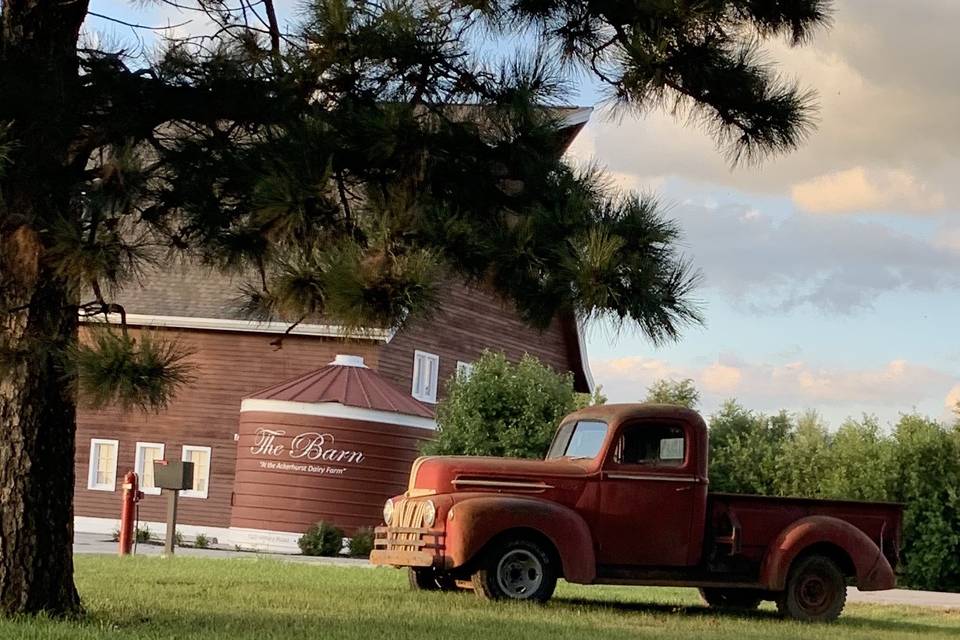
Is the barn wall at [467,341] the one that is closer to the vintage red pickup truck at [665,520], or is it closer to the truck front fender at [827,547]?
the vintage red pickup truck at [665,520]

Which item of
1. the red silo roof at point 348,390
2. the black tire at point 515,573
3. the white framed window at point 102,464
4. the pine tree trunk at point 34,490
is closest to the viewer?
the pine tree trunk at point 34,490

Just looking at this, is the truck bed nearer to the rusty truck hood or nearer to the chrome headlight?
the rusty truck hood

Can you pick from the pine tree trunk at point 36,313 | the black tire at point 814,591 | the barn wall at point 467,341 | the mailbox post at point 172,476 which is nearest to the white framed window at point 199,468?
the barn wall at point 467,341

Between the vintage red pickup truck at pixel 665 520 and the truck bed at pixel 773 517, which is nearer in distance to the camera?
the vintage red pickup truck at pixel 665 520

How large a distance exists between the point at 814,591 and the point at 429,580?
370cm

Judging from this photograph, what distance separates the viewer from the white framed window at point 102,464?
31438 millimetres

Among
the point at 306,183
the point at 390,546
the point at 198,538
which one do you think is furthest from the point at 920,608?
the point at 198,538

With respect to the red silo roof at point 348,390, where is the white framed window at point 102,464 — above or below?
below

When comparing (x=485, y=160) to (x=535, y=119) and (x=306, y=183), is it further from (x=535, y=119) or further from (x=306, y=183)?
(x=306, y=183)

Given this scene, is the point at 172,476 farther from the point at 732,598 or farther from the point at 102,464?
the point at 102,464

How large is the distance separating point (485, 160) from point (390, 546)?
593 cm

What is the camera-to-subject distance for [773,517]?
14.9 meters

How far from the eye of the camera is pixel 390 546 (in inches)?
585

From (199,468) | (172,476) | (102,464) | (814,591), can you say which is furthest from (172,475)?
(102,464)
